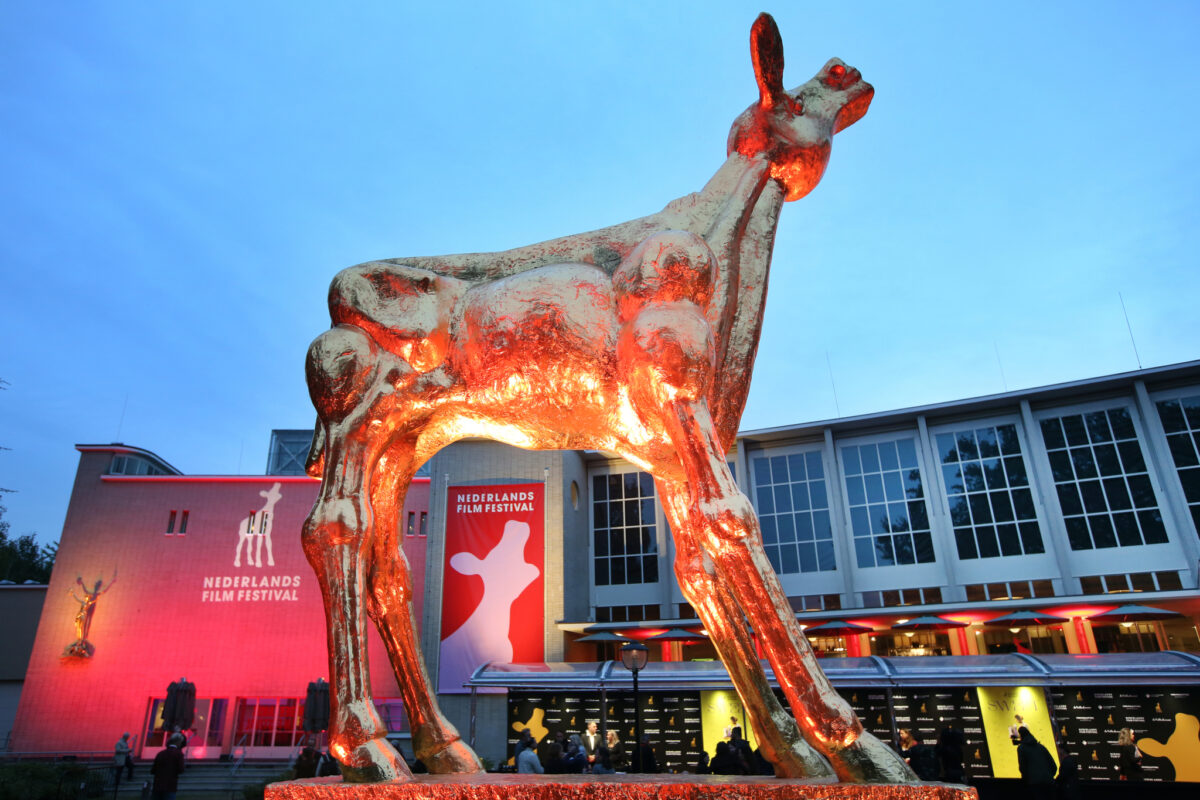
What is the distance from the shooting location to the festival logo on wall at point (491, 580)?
86.2 ft

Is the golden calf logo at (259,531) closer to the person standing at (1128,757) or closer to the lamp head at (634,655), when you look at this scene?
the lamp head at (634,655)

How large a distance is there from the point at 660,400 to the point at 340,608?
1.64m

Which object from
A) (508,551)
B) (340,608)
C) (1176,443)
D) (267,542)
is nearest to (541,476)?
(508,551)

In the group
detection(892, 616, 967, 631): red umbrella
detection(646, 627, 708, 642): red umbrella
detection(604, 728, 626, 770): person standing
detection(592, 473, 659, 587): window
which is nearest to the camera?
detection(604, 728, 626, 770): person standing

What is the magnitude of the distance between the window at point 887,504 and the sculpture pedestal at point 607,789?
29.4 metres

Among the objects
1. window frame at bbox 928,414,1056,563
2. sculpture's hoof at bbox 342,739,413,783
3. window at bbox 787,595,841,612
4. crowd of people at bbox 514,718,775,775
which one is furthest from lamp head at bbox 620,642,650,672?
window frame at bbox 928,414,1056,563

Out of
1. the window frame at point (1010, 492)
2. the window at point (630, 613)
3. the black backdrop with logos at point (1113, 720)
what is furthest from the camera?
the window at point (630, 613)

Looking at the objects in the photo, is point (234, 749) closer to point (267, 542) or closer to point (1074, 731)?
point (267, 542)

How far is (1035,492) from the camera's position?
28.3 m

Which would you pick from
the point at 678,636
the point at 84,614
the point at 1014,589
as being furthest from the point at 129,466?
the point at 1014,589

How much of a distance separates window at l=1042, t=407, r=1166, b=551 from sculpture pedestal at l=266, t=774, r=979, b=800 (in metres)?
30.4

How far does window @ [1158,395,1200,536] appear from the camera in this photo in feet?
87.1

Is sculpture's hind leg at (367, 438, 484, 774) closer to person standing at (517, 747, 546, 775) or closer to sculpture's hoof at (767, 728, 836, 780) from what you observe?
sculpture's hoof at (767, 728, 836, 780)

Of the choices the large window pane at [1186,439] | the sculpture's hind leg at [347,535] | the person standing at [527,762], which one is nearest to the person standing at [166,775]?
the person standing at [527,762]
